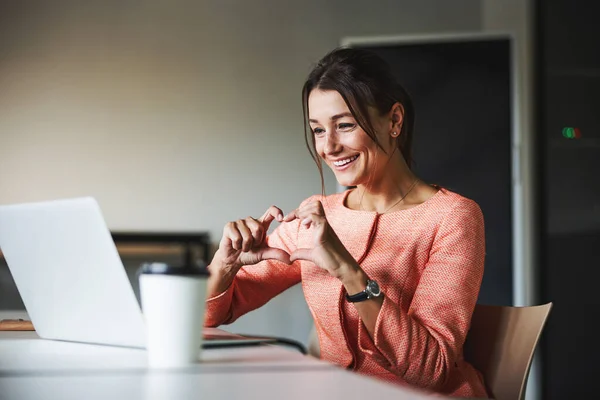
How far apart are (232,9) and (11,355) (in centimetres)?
361

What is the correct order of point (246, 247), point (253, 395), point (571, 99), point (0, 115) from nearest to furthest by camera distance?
point (253, 395)
point (246, 247)
point (571, 99)
point (0, 115)

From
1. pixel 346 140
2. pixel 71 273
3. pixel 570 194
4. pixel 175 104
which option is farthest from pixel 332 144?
pixel 175 104

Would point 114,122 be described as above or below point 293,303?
above

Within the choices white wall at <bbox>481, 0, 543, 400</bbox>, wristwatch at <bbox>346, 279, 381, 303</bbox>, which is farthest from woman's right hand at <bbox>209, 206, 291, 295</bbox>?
white wall at <bbox>481, 0, 543, 400</bbox>

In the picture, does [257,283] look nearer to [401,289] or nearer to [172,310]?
[401,289]

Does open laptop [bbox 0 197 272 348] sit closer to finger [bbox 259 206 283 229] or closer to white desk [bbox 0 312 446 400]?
white desk [bbox 0 312 446 400]

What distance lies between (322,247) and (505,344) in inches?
16.2

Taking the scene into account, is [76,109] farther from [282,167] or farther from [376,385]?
[376,385]

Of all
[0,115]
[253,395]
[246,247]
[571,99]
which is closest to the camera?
[253,395]

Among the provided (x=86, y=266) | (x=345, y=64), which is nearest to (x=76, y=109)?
(x=345, y=64)

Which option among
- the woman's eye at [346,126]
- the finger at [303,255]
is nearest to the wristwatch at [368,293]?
the finger at [303,255]

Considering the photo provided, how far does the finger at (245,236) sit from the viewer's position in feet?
4.89

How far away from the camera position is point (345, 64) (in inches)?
68.9

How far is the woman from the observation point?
1438mm
